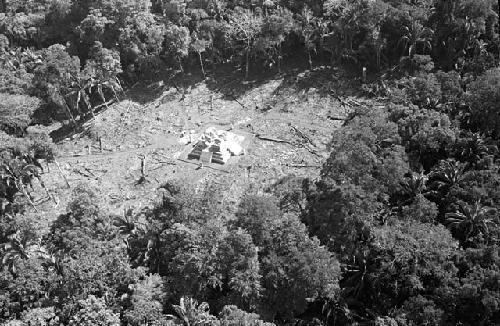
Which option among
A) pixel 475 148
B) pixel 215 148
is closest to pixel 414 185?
pixel 475 148

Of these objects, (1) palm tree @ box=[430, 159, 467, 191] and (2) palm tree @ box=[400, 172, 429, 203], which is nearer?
(1) palm tree @ box=[430, 159, 467, 191]

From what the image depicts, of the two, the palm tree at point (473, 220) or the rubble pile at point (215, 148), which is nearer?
the palm tree at point (473, 220)

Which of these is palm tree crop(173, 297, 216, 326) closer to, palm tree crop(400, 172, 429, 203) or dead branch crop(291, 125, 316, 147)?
palm tree crop(400, 172, 429, 203)

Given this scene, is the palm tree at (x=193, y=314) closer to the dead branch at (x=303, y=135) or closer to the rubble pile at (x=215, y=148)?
the rubble pile at (x=215, y=148)

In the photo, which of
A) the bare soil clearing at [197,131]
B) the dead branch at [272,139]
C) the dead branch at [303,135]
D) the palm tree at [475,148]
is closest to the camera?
the palm tree at [475,148]

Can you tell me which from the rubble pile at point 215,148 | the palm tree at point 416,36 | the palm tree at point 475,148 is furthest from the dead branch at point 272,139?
the palm tree at point 475,148

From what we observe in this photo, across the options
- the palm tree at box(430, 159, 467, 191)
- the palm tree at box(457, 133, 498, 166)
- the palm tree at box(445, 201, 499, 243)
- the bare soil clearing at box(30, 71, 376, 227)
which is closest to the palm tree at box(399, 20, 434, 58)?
the bare soil clearing at box(30, 71, 376, 227)
